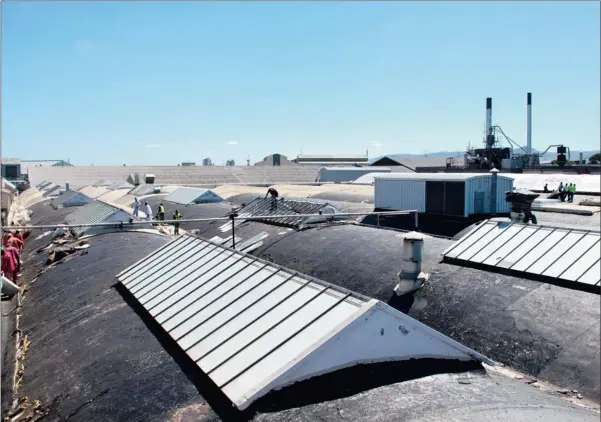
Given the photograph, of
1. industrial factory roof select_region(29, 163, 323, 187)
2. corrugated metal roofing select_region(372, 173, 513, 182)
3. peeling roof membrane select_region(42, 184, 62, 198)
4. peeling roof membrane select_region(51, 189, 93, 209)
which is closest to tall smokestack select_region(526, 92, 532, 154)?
industrial factory roof select_region(29, 163, 323, 187)

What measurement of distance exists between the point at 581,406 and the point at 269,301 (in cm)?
577

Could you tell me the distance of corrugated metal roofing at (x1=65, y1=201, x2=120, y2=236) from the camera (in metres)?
26.4

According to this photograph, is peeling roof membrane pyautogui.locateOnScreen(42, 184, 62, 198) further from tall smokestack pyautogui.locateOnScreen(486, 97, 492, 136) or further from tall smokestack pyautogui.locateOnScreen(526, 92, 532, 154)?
tall smokestack pyautogui.locateOnScreen(526, 92, 532, 154)

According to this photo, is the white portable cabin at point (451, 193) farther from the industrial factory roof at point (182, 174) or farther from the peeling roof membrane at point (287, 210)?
the industrial factory roof at point (182, 174)

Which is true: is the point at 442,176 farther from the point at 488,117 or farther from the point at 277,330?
the point at 488,117

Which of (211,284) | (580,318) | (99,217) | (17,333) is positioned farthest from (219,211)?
(580,318)

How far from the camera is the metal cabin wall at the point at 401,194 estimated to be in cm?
2772

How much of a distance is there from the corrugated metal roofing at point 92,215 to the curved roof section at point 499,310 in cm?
1435

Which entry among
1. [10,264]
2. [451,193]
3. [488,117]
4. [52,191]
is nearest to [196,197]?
[10,264]

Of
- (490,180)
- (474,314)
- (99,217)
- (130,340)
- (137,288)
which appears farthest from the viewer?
(99,217)

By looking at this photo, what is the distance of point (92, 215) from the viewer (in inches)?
1184

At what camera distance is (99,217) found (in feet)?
91.6

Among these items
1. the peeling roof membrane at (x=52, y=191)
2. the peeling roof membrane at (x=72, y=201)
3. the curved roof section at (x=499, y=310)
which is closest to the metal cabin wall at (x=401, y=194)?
the curved roof section at (x=499, y=310)

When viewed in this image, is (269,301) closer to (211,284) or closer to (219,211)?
(211,284)
